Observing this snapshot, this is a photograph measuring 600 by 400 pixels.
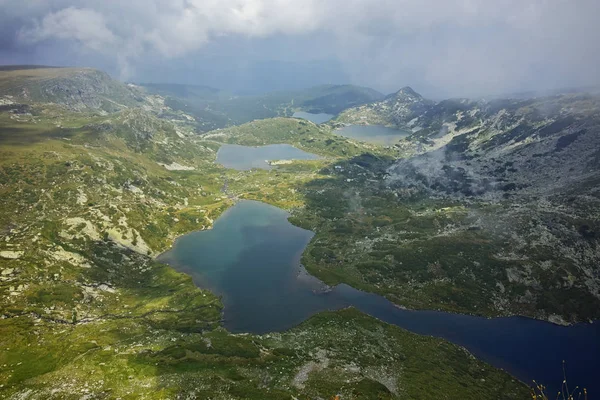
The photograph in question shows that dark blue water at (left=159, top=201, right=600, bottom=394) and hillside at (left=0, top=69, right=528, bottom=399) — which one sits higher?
hillside at (left=0, top=69, right=528, bottom=399)

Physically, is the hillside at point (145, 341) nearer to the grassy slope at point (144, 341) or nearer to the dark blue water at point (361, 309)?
the grassy slope at point (144, 341)

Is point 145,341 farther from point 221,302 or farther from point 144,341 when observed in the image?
point 221,302

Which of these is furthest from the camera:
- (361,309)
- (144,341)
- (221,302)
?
(361,309)

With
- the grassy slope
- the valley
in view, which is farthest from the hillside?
the valley

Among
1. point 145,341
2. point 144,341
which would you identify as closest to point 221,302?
point 145,341

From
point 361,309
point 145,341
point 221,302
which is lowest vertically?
point 361,309

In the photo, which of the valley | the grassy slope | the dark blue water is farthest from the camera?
the dark blue water

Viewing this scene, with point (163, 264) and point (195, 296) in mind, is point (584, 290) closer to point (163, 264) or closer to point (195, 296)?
point (195, 296)

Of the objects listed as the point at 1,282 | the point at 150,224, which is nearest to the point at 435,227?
the point at 150,224

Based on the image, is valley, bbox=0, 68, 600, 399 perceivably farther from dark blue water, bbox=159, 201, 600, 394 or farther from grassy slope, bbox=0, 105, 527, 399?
dark blue water, bbox=159, 201, 600, 394

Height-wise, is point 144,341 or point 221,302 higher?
point 144,341
